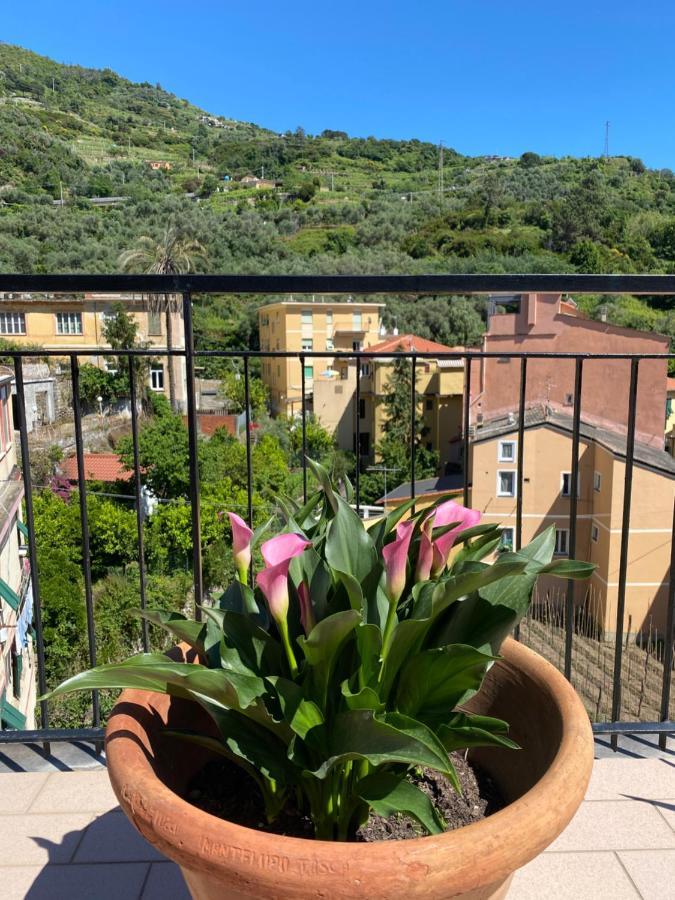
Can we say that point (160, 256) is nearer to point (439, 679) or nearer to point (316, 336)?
point (316, 336)

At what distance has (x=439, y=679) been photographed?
0.95 m

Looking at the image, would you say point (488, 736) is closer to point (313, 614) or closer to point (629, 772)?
point (313, 614)

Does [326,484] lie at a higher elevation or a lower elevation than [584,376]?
higher

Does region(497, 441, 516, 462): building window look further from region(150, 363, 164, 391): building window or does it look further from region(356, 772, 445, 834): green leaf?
region(150, 363, 164, 391): building window

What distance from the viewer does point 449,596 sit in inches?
35.9

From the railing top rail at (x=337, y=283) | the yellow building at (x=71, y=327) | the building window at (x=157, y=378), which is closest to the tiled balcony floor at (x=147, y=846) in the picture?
the railing top rail at (x=337, y=283)

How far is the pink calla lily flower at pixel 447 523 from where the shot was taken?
1.01 metres

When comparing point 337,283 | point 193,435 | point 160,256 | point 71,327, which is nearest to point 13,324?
point 71,327

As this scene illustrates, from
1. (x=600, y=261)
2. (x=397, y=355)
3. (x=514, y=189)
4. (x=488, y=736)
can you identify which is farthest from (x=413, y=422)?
(x=514, y=189)

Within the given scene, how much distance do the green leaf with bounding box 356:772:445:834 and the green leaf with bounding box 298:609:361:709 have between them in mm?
121

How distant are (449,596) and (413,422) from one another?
95 centimetres

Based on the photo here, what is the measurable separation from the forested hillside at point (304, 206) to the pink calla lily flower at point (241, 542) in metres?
29.7

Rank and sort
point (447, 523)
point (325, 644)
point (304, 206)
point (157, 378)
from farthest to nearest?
point (304, 206) → point (157, 378) → point (447, 523) → point (325, 644)

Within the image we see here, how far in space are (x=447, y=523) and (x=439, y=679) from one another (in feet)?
0.80
